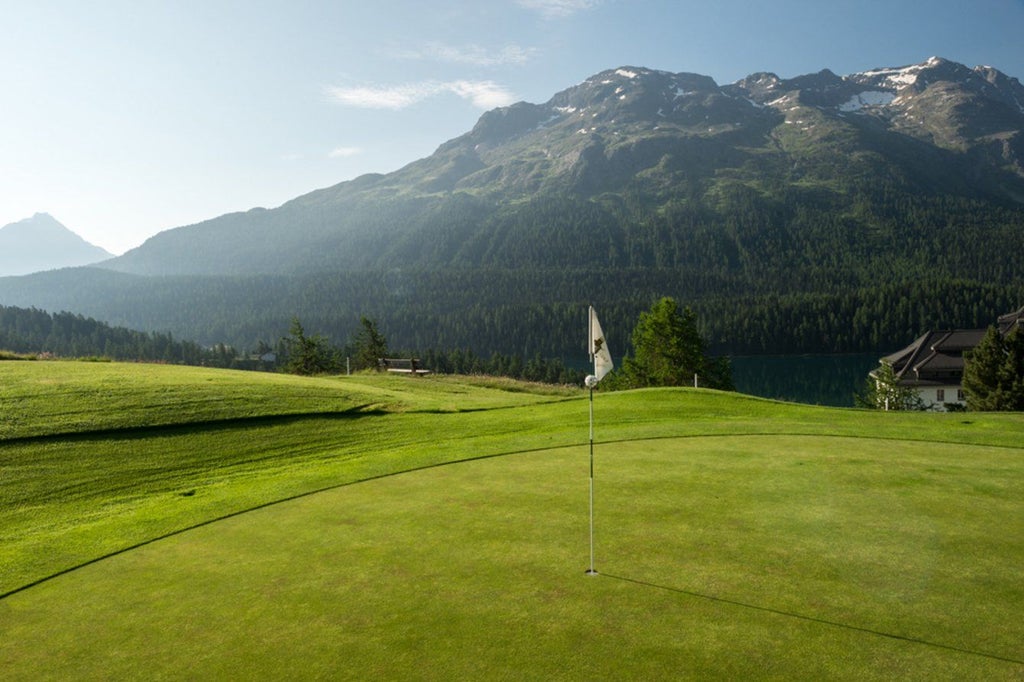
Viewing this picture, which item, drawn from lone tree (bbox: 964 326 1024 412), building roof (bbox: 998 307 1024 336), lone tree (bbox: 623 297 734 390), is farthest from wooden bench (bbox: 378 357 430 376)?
building roof (bbox: 998 307 1024 336)

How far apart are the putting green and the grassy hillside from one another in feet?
0.13

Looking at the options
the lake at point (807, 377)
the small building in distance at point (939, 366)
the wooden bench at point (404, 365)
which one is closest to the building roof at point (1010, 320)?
the small building in distance at point (939, 366)

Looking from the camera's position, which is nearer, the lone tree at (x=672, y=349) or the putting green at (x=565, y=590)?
the putting green at (x=565, y=590)

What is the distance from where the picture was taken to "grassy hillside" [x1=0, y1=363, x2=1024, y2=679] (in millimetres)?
6754

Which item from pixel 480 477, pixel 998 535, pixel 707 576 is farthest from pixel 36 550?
pixel 998 535

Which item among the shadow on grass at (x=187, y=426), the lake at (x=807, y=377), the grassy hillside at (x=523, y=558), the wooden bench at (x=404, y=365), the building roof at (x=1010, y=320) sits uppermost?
the building roof at (x=1010, y=320)

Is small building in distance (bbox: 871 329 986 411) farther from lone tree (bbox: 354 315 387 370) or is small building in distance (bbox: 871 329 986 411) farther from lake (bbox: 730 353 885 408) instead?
lone tree (bbox: 354 315 387 370)

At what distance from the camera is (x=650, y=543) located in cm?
993

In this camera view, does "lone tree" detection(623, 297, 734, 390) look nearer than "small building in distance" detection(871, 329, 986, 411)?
Yes

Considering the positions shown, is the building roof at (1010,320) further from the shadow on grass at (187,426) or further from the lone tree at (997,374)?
the shadow on grass at (187,426)

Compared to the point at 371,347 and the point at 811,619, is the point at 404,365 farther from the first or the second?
the point at 811,619

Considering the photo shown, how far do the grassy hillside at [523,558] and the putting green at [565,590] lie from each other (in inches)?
1.6

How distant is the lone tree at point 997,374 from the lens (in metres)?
61.4

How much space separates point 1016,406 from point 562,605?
7259 cm
